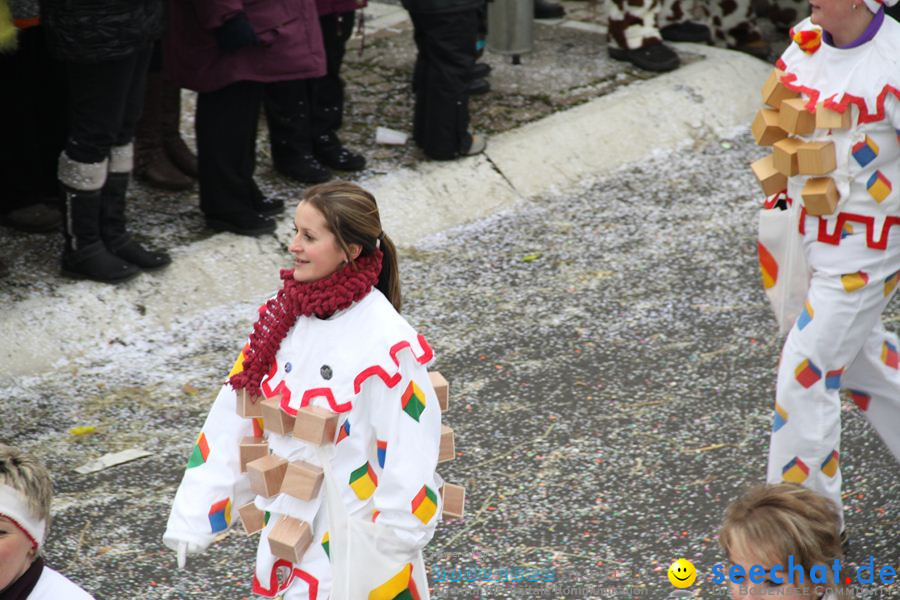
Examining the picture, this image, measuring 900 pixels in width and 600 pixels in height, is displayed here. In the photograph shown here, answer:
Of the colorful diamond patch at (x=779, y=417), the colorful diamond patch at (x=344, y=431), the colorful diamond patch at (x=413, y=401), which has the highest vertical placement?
the colorful diamond patch at (x=413, y=401)

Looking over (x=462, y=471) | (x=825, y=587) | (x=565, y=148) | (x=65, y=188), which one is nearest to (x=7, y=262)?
(x=65, y=188)

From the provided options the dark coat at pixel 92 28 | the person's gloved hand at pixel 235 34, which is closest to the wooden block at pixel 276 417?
the dark coat at pixel 92 28

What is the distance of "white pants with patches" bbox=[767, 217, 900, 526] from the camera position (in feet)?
13.6

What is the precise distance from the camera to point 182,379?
5.53 metres

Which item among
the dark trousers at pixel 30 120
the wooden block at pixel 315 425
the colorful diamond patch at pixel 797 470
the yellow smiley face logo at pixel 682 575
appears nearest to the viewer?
the wooden block at pixel 315 425

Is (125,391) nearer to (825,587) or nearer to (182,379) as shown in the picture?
(182,379)

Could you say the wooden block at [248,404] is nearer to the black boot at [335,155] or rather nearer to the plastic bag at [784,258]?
the plastic bag at [784,258]

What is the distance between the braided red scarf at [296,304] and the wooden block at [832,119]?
1.54 meters

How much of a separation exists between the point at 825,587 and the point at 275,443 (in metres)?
1.26

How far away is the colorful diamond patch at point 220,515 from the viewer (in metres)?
3.25

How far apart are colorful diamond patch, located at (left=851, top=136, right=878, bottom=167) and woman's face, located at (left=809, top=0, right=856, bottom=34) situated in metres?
0.34

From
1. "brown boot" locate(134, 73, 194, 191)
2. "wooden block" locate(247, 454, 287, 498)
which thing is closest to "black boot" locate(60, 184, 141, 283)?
"brown boot" locate(134, 73, 194, 191)

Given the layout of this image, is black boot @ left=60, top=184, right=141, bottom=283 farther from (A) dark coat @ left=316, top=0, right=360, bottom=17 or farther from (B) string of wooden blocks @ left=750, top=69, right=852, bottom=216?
(B) string of wooden blocks @ left=750, top=69, right=852, bottom=216

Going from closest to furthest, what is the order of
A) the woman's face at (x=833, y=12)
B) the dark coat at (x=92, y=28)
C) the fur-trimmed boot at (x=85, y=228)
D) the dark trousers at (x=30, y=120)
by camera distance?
the woman's face at (x=833, y=12) → the dark coat at (x=92, y=28) → the fur-trimmed boot at (x=85, y=228) → the dark trousers at (x=30, y=120)
